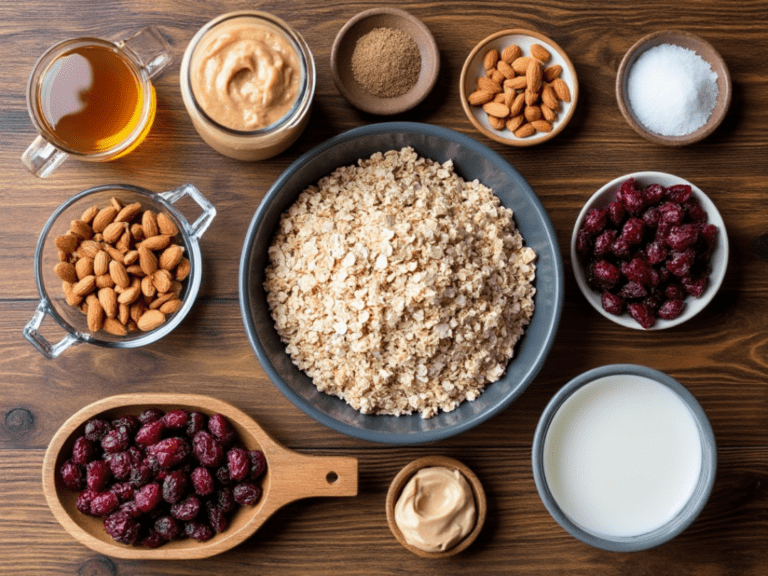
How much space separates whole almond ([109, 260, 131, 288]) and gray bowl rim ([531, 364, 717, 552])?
2.85 ft

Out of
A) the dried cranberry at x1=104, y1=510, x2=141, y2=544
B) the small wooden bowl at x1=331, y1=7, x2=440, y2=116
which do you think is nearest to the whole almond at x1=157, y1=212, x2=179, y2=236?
the small wooden bowl at x1=331, y1=7, x2=440, y2=116

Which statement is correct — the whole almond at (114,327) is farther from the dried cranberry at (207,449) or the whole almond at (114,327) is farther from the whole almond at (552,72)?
the whole almond at (552,72)

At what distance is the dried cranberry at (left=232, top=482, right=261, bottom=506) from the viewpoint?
133 cm

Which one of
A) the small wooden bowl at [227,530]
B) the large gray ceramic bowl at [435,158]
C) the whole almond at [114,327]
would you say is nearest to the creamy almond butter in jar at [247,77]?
the large gray ceramic bowl at [435,158]

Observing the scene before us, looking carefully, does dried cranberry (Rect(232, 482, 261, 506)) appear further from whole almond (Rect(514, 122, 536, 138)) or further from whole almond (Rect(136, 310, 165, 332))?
whole almond (Rect(514, 122, 536, 138))

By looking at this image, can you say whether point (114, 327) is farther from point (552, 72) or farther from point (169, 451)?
point (552, 72)

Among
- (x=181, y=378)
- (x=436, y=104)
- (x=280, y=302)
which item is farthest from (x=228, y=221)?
(x=436, y=104)

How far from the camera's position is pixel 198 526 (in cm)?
132

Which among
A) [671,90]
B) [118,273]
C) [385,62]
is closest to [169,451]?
[118,273]

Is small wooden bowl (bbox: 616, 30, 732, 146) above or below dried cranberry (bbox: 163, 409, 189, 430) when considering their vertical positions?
above

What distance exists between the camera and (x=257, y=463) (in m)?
1.33

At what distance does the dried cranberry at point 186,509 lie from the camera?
4.28 ft

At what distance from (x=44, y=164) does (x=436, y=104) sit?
81 centimetres

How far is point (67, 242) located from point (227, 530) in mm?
668
